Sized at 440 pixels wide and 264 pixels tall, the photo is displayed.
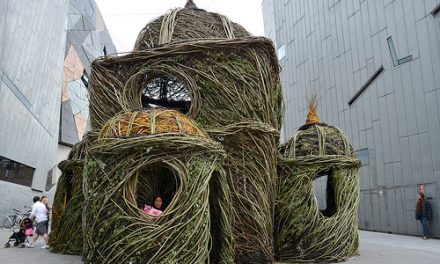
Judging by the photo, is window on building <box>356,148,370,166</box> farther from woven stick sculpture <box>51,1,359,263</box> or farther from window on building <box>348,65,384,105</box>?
woven stick sculpture <box>51,1,359,263</box>

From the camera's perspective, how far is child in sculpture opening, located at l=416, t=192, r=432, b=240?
1332cm

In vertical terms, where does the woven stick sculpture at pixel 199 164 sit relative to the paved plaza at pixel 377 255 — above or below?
above

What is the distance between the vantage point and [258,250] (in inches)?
282

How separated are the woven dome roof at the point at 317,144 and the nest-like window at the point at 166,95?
9.59ft

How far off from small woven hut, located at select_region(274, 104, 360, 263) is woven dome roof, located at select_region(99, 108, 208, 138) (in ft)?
10.3

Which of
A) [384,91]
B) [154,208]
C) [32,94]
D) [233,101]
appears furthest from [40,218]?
[32,94]

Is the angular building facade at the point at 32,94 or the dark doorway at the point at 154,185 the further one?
the angular building facade at the point at 32,94

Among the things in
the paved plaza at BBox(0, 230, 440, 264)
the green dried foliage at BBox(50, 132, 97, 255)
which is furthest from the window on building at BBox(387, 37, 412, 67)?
the green dried foliage at BBox(50, 132, 97, 255)

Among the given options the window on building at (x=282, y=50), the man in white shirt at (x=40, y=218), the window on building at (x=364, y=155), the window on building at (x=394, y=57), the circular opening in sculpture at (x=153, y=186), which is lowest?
the man in white shirt at (x=40, y=218)

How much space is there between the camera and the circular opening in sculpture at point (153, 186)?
633 cm

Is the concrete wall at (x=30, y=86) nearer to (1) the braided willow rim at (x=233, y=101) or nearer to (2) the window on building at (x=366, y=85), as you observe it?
(1) the braided willow rim at (x=233, y=101)

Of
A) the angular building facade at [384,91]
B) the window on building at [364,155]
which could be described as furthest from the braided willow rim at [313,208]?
the window on building at [364,155]

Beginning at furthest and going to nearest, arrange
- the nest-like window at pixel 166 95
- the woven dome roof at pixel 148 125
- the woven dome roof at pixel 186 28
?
the nest-like window at pixel 166 95, the woven dome roof at pixel 186 28, the woven dome roof at pixel 148 125

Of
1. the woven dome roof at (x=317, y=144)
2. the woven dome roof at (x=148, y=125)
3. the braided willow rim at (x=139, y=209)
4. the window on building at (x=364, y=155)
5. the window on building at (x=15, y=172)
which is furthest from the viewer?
the window on building at (x=15, y=172)
